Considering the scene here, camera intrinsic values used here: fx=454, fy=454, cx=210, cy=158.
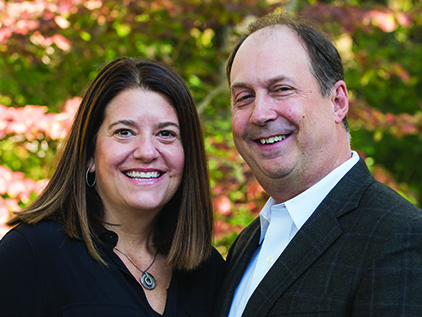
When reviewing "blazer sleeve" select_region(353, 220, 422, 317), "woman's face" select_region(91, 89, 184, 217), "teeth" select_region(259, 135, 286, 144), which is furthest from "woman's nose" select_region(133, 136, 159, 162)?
"blazer sleeve" select_region(353, 220, 422, 317)

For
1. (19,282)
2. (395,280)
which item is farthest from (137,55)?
(395,280)

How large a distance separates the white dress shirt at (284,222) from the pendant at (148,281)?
44cm

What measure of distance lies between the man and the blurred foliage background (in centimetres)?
167

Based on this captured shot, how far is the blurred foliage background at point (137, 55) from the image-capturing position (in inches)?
167

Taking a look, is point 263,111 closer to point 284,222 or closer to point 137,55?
point 284,222

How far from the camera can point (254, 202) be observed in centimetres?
457

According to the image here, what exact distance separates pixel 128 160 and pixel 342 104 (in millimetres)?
1143

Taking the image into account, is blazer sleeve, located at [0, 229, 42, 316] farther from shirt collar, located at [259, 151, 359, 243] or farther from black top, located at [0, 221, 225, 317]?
shirt collar, located at [259, 151, 359, 243]

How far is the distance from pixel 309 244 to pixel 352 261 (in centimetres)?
23

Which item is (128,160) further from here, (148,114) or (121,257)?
(121,257)

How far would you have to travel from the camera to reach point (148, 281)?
7.98ft

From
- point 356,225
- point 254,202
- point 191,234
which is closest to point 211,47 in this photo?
point 254,202

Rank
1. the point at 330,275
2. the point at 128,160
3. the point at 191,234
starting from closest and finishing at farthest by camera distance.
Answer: the point at 330,275, the point at 128,160, the point at 191,234

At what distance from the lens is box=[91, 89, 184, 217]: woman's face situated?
2373 millimetres
